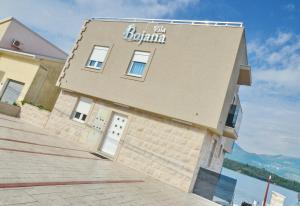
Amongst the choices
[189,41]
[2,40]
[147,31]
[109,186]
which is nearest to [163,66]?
[189,41]

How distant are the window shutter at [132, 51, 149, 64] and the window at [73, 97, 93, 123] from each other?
4.26m

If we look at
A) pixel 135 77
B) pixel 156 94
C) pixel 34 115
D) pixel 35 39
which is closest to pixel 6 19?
pixel 35 39

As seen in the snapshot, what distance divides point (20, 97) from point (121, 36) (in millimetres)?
9649

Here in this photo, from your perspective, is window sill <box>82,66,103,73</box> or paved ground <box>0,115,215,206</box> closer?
paved ground <box>0,115,215,206</box>

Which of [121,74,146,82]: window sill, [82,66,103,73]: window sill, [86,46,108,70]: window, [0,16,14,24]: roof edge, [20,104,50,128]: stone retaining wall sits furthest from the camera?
[0,16,14,24]: roof edge

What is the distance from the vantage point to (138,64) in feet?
Answer: 52.0

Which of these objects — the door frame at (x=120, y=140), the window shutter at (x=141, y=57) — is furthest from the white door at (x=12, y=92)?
the window shutter at (x=141, y=57)

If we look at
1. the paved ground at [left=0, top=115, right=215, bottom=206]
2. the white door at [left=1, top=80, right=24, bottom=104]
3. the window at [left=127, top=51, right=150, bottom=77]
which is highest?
the window at [left=127, top=51, right=150, bottom=77]

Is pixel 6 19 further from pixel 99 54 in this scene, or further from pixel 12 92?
pixel 99 54

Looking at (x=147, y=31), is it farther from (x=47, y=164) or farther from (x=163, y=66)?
(x=47, y=164)

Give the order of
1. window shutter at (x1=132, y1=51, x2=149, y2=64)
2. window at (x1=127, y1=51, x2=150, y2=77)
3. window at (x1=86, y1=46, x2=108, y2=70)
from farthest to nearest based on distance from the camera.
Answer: window at (x1=86, y1=46, x2=108, y2=70)
window shutter at (x1=132, y1=51, x2=149, y2=64)
window at (x1=127, y1=51, x2=150, y2=77)

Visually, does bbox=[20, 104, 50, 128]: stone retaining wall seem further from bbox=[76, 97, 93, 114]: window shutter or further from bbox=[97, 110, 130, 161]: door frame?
bbox=[97, 110, 130, 161]: door frame

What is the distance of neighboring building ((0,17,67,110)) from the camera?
20.4 m

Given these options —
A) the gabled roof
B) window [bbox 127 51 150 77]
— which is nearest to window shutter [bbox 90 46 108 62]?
window [bbox 127 51 150 77]
